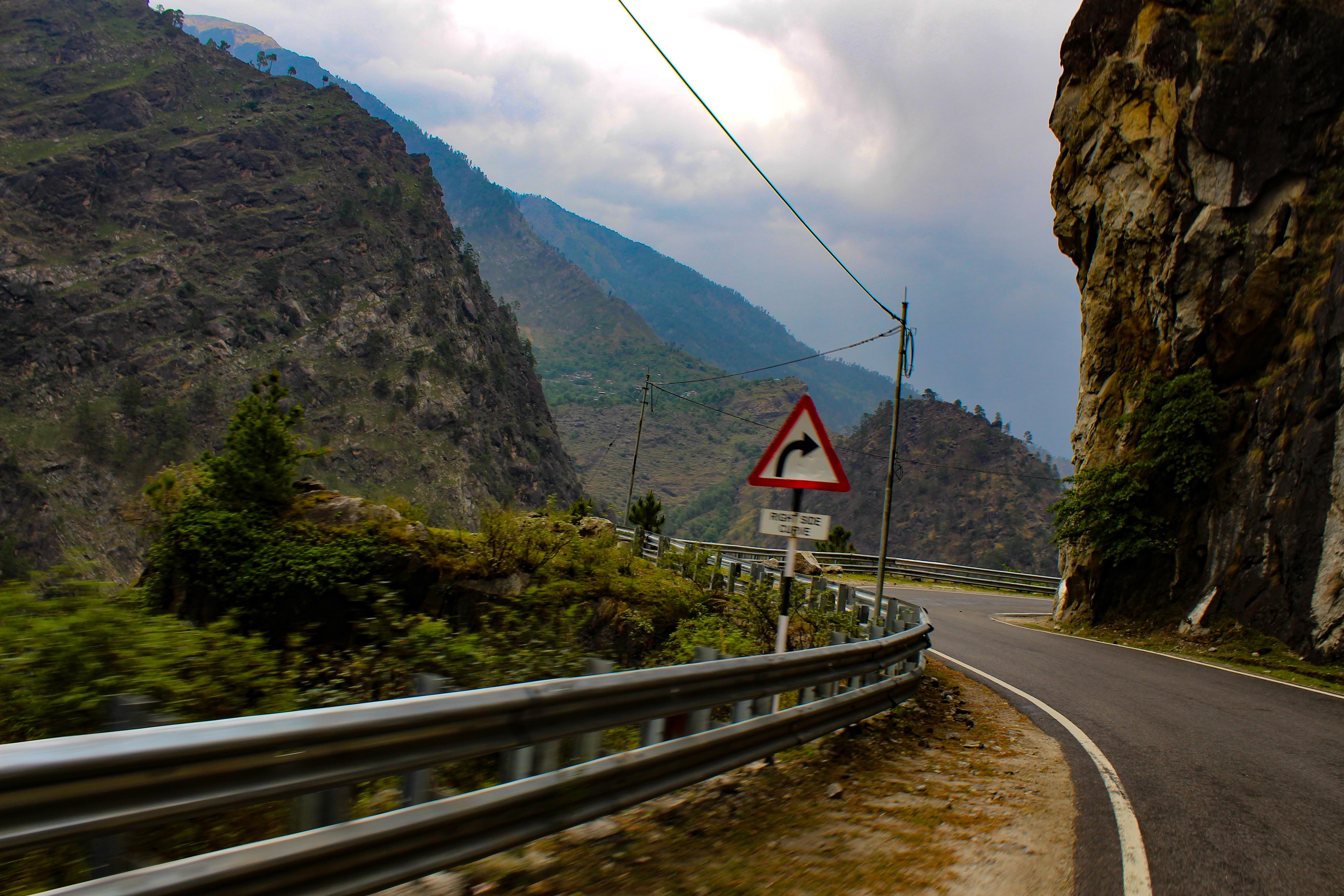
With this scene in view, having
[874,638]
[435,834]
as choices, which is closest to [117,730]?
[435,834]

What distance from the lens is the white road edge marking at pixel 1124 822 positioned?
4062mm

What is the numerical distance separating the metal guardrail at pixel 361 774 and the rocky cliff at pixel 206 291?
87469mm

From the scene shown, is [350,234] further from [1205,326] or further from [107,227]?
[1205,326]

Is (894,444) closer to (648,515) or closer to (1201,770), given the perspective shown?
(1201,770)

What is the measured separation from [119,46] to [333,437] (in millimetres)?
105507

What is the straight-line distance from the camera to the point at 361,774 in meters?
2.66

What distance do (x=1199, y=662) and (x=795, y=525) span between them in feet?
40.9

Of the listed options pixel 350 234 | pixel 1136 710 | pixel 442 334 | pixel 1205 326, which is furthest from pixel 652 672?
pixel 350 234

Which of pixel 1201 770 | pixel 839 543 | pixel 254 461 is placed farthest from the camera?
pixel 839 543

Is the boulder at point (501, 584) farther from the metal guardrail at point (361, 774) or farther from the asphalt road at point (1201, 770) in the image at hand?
the metal guardrail at point (361, 774)

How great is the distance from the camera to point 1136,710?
9.21 meters

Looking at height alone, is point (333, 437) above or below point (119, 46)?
below

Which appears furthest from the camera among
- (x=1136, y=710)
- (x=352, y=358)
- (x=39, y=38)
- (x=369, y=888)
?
(x=39, y=38)

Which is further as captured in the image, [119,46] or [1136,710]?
[119,46]
